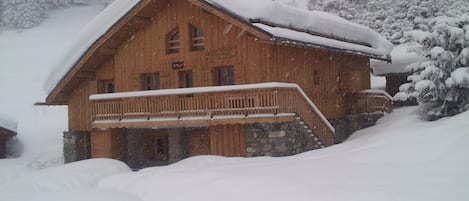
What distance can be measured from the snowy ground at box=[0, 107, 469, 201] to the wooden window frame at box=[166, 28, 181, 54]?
563cm

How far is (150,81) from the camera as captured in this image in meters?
22.5

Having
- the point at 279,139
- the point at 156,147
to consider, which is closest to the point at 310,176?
the point at 279,139

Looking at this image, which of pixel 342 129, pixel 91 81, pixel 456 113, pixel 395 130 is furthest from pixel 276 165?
pixel 91 81

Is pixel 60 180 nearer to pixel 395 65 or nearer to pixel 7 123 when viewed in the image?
pixel 7 123

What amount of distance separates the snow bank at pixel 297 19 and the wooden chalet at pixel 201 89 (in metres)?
0.56

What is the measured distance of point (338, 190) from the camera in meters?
10.6

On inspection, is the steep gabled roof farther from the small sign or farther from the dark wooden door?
the dark wooden door

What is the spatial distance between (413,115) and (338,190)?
37.9 ft

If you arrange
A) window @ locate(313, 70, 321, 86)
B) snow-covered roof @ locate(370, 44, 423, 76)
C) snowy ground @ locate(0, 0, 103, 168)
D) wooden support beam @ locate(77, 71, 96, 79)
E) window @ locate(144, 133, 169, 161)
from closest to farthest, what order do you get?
window @ locate(313, 70, 321, 86), window @ locate(144, 133, 169, 161), wooden support beam @ locate(77, 71, 96, 79), snow-covered roof @ locate(370, 44, 423, 76), snowy ground @ locate(0, 0, 103, 168)

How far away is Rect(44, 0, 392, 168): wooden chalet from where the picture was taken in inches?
704

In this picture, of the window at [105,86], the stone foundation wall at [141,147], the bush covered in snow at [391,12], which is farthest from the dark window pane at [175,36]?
the bush covered in snow at [391,12]

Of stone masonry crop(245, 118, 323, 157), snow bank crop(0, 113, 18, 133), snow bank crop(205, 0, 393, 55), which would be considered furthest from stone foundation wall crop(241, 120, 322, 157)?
snow bank crop(0, 113, 18, 133)

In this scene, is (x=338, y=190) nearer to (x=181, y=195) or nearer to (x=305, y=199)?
(x=305, y=199)

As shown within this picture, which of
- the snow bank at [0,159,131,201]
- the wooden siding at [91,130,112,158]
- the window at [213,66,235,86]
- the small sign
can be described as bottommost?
the snow bank at [0,159,131,201]
